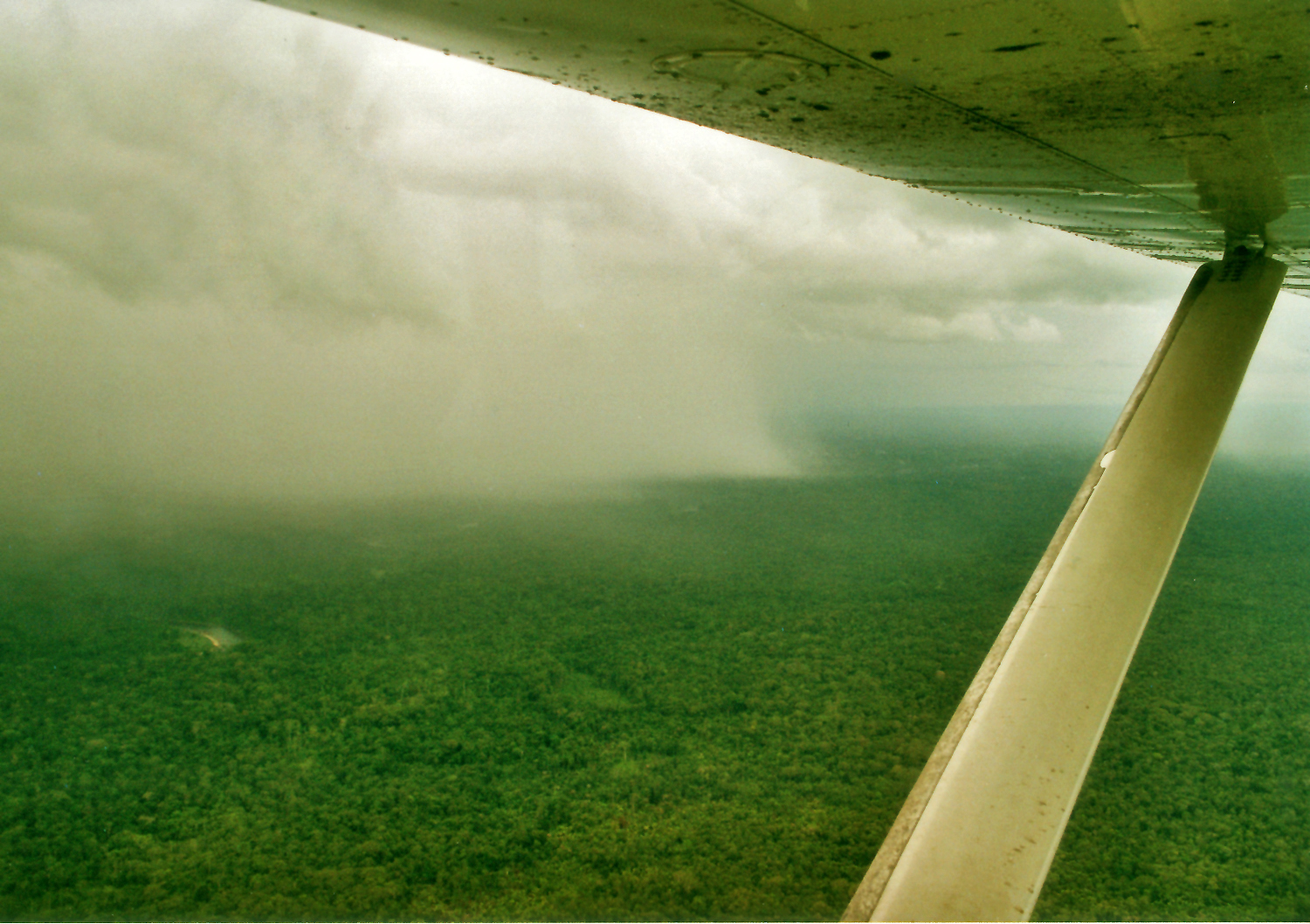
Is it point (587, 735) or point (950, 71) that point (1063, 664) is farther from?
point (587, 735)

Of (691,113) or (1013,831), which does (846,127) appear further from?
(1013,831)

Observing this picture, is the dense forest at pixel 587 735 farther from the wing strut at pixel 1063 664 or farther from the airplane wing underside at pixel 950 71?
the airplane wing underside at pixel 950 71

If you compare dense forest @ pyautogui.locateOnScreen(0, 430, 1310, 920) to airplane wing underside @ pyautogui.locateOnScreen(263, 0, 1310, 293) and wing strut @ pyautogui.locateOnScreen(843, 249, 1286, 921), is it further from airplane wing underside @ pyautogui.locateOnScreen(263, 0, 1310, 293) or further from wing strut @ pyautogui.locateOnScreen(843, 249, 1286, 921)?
airplane wing underside @ pyautogui.locateOnScreen(263, 0, 1310, 293)

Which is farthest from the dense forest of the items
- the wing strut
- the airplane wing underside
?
the airplane wing underside

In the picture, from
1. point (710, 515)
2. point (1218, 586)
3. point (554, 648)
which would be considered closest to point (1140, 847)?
point (554, 648)

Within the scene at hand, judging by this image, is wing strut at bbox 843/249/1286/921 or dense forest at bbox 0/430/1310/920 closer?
wing strut at bbox 843/249/1286/921
